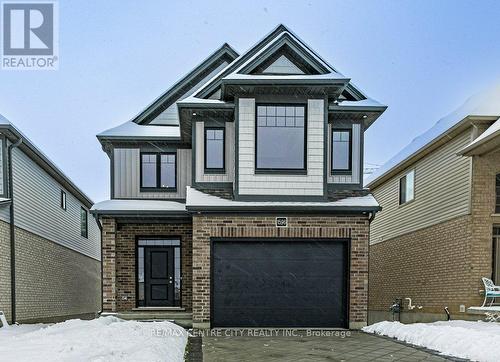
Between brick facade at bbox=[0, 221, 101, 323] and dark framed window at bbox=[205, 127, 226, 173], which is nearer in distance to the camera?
dark framed window at bbox=[205, 127, 226, 173]

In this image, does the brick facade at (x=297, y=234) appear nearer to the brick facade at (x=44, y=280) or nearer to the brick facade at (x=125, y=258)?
the brick facade at (x=125, y=258)

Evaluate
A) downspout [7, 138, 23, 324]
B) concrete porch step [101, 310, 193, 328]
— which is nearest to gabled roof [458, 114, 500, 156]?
concrete porch step [101, 310, 193, 328]

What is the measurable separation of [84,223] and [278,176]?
1243 cm

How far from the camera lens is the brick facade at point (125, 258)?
436 inches

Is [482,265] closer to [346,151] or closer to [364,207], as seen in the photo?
[364,207]

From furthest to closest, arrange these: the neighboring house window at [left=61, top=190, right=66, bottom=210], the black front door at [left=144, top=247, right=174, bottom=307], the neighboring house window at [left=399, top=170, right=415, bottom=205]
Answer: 1. the neighboring house window at [left=61, top=190, right=66, bottom=210]
2. the neighboring house window at [left=399, top=170, right=415, bottom=205]
3. the black front door at [left=144, top=247, right=174, bottom=307]

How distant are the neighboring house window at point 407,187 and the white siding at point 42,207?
12.8 metres

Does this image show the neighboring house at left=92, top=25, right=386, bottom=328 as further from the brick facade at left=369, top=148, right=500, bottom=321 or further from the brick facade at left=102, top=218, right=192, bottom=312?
the brick facade at left=369, top=148, right=500, bottom=321

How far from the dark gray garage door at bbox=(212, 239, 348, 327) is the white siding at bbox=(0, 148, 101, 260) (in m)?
6.60

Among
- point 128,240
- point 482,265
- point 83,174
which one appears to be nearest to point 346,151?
point 482,265

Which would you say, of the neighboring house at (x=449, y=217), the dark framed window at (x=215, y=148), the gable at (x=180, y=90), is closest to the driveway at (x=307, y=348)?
the neighboring house at (x=449, y=217)

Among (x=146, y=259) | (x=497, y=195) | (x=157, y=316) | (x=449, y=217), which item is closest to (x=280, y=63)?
(x=449, y=217)

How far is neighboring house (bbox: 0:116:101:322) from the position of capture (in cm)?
1136

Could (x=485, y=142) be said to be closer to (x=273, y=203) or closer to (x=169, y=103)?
(x=273, y=203)
